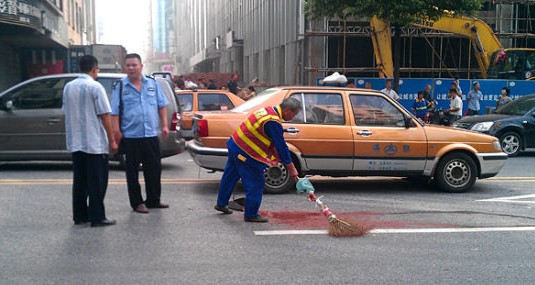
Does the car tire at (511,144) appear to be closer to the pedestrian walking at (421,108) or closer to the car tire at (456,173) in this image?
the pedestrian walking at (421,108)

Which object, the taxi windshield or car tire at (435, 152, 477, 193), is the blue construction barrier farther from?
car tire at (435, 152, 477, 193)

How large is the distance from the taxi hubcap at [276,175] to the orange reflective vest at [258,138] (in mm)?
1700

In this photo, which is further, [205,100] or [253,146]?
[205,100]

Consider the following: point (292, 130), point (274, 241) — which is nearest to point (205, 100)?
point (292, 130)

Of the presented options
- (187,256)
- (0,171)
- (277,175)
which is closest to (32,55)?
(0,171)

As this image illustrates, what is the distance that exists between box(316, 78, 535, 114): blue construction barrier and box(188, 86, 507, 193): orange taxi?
1144 centimetres

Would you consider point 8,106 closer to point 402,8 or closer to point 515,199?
point 515,199

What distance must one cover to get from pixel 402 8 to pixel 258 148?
12.1m

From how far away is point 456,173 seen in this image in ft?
28.6

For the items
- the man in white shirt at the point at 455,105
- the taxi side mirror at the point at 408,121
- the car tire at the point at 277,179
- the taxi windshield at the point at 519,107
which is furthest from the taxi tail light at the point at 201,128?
the man in white shirt at the point at 455,105

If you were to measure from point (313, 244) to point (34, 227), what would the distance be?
2.99 m

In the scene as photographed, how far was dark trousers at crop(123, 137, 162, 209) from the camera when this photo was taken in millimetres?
6898

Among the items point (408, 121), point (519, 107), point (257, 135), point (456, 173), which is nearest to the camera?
point (257, 135)

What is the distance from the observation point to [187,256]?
5.34m
